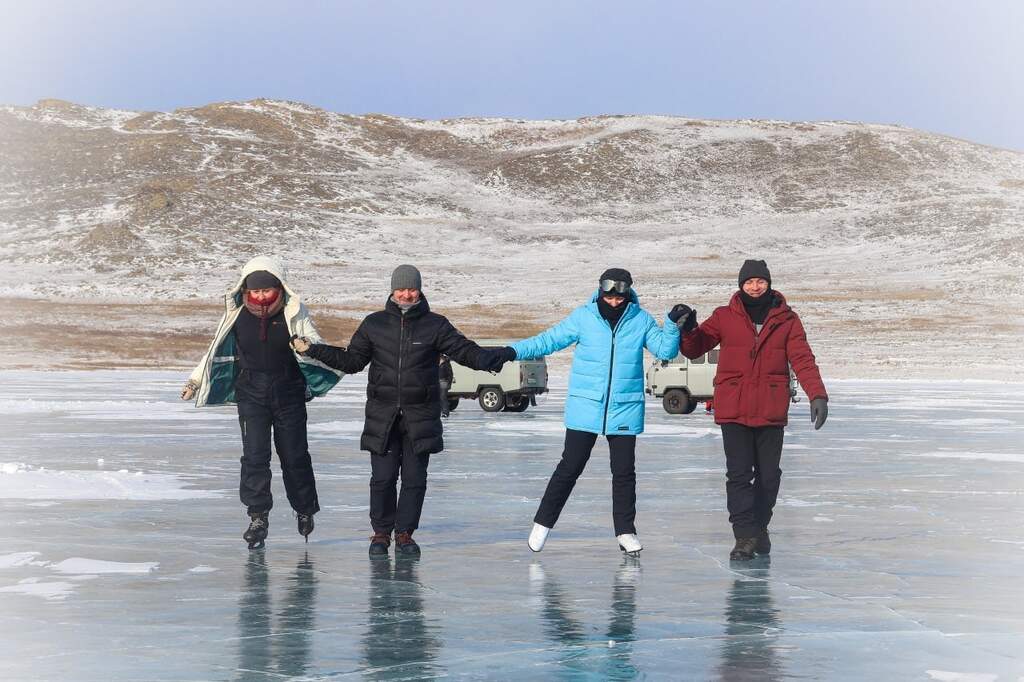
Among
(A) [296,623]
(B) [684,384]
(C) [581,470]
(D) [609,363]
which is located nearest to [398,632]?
(A) [296,623]

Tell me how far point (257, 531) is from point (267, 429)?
711mm

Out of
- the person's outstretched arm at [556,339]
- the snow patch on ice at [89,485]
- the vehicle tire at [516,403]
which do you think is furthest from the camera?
the vehicle tire at [516,403]

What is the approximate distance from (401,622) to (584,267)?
103 meters

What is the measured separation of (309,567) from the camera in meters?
10.2

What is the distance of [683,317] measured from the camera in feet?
35.2

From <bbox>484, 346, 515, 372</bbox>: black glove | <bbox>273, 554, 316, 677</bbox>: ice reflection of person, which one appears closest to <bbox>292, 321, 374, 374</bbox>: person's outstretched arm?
<bbox>484, 346, 515, 372</bbox>: black glove

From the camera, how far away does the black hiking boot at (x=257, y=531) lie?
10898mm

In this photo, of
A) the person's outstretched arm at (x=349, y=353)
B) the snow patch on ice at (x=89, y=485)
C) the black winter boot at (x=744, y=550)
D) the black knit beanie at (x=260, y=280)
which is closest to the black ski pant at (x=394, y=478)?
the person's outstretched arm at (x=349, y=353)

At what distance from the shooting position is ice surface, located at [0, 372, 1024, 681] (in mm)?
7215

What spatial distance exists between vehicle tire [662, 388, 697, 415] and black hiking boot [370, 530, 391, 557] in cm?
2241

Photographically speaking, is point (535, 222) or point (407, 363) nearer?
point (407, 363)

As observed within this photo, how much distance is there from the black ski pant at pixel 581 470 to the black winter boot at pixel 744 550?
27.9 inches

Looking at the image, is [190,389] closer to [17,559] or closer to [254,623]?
[17,559]

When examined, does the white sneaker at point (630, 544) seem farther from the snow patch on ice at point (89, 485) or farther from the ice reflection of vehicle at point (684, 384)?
the ice reflection of vehicle at point (684, 384)
